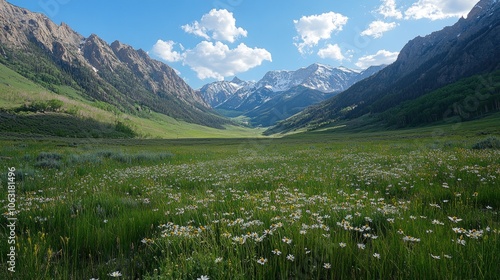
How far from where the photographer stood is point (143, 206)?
6.09m

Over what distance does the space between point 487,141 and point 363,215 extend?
21.9 meters

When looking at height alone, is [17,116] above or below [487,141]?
above

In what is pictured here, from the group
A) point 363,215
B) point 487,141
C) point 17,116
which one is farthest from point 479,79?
point 17,116

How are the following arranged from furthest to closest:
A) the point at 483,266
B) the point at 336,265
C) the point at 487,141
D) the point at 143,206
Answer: the point at 487,141
the point at 143,206
the point at 336,265
the point at 483,266

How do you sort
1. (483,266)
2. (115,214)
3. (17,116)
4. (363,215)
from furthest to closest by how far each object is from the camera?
(17,116)
(115,214)
(363,215)
(483,266)

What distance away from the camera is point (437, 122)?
153m

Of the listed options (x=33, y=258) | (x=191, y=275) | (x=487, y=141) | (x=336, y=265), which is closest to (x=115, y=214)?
(x=33, y=258)

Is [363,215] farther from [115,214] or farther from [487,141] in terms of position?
[487,141]

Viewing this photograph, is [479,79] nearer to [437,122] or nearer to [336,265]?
[437,122]

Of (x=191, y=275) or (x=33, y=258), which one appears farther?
(x=33, y=258)

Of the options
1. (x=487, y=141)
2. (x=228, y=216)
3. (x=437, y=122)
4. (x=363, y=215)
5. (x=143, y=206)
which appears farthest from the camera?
(x=437, y=122)

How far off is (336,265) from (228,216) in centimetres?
237

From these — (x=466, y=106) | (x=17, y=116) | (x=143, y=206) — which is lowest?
(x=143, y=206)

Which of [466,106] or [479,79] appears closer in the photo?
[466,106]
